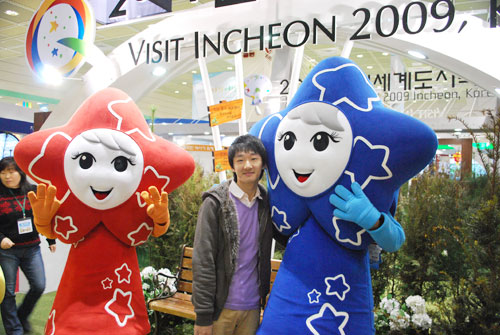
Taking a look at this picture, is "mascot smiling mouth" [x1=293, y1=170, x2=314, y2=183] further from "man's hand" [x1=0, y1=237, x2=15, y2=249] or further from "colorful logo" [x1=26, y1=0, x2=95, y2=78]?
"colorful logo" [x1=26, y1=0, x2=95, y2=78]

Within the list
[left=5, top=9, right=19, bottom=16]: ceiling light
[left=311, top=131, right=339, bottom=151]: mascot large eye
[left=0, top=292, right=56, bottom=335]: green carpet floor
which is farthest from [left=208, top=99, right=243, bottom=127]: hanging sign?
[left=5, top=9, right=19, bottom=16]: ceiling light

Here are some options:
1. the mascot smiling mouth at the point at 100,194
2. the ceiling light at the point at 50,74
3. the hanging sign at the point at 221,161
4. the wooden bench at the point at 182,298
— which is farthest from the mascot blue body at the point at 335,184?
the ceiling light at the point at 50,74

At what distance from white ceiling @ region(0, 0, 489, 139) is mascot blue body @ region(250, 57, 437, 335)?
2325 mm

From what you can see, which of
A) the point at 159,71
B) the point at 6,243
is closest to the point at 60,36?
the point at 159,71

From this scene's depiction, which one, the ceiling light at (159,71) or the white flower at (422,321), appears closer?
the white flower at (422,321)

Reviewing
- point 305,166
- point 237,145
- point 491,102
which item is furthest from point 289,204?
point 491,102

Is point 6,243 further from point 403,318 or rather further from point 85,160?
point 403,318

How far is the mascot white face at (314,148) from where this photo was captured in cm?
176

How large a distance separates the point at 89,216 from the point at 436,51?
2.86 m

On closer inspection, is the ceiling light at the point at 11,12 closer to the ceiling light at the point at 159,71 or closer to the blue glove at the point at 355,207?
the ceiling light at the point at 159,71

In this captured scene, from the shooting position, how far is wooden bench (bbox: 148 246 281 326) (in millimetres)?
2928

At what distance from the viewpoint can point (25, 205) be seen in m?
3.29

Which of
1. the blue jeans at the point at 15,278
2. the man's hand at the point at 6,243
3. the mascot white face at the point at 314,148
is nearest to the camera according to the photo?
the mascot white face at the point at 314,148

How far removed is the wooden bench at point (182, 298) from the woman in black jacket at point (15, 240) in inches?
41.9
